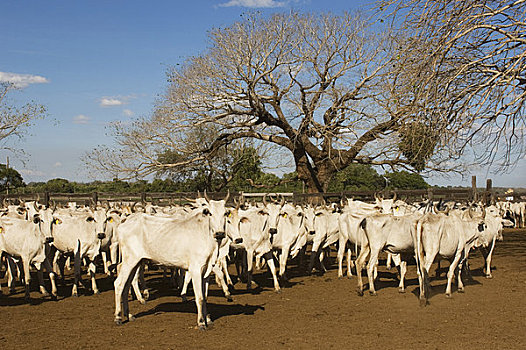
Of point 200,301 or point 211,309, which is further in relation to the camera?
point 211,309

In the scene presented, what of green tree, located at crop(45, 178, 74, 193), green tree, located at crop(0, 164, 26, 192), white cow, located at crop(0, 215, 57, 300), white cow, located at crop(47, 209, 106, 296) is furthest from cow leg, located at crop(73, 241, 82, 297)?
green tree, located at crop(45, 178, 74, 193)

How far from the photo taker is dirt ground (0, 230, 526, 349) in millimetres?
7688

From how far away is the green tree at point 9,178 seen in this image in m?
36.9

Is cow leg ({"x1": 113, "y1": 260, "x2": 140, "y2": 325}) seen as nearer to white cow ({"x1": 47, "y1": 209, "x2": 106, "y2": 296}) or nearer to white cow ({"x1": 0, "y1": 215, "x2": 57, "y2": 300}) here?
white cow ({"x1": 0, "y1": 215, "x2": 57, "y2": 300})

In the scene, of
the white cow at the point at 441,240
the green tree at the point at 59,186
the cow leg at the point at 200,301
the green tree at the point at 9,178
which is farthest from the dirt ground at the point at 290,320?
the green tree at the point at 59,186

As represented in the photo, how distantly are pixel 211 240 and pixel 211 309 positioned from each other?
1.79m

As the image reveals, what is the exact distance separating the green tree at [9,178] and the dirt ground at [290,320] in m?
28.0

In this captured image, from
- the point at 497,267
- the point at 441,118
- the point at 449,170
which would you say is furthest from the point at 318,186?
the point at 441,118

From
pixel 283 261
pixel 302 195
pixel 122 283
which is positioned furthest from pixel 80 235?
pixel 302 195

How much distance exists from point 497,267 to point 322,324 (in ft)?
26.8

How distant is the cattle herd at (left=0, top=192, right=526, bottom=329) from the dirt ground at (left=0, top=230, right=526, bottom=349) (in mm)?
339

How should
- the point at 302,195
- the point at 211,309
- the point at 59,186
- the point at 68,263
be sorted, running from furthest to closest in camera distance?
the point at 59,186
the point at 302,195
the point at 68,263
the point at 211,309

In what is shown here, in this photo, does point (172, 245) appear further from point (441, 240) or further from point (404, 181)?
point (404, 181)

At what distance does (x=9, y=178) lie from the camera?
37.5 m
